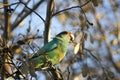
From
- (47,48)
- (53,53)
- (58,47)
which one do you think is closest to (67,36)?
(58,47)

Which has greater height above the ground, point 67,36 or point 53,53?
point 67,36

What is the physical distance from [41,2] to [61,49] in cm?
164

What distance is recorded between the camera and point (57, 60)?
3664 mm

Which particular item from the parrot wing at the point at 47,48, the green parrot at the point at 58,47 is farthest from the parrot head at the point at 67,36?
the parrot wing at the point at 47,48

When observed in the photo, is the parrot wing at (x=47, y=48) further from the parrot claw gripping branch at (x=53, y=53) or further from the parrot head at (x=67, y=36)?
the parrot head at (x=67, y=36)

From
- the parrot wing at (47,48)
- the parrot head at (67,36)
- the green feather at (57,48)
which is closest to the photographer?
the parrot wing at (47,48)

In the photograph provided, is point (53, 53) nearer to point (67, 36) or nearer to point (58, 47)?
point (58, 47)

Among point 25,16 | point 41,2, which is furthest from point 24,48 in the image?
point 41,2

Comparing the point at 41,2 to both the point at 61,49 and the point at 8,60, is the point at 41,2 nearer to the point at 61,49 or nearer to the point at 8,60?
the point at 61,49

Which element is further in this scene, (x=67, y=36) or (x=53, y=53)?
(x=67, y=36)

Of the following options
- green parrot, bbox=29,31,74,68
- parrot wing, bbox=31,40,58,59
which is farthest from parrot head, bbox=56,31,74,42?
parrot wing, bbox=31,40,58,59

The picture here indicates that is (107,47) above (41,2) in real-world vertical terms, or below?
below

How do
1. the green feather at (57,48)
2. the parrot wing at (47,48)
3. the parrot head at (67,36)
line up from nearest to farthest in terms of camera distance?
the parrot wing at (47,48) < the green feather at (57,48) < the parrot head at (67,36)

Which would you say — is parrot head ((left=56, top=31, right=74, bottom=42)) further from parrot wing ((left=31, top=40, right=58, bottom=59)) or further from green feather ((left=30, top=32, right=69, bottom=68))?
parrot wing ((left=31, top=40, right=58, bottom=59))
